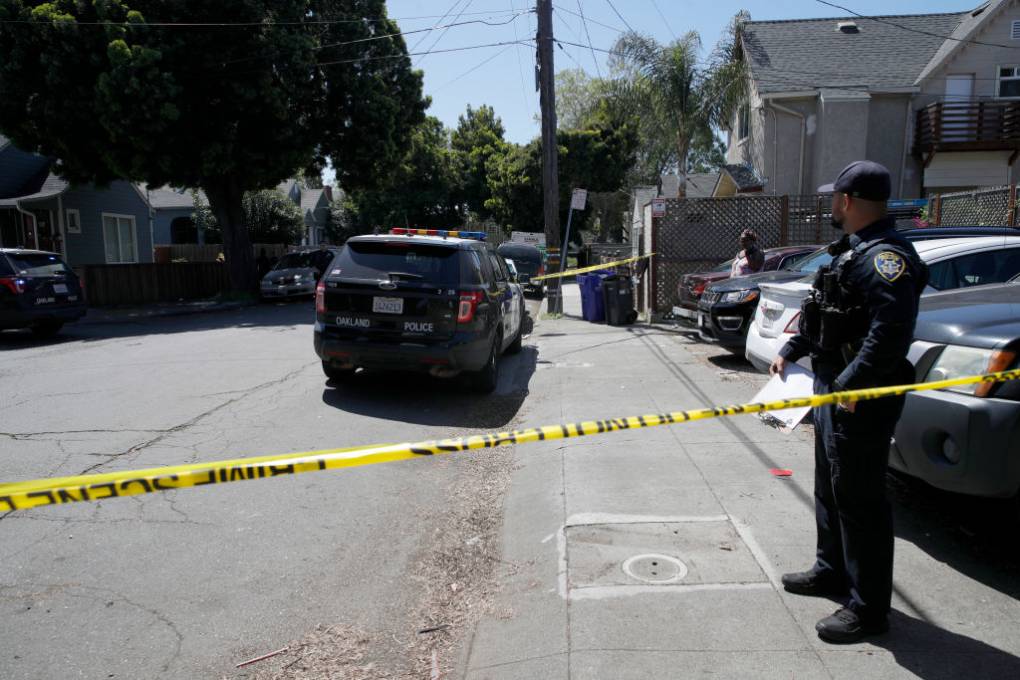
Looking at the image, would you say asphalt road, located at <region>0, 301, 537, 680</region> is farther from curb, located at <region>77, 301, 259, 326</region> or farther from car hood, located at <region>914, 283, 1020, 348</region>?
curb, located at <region>77, 301, 259, 326</region>

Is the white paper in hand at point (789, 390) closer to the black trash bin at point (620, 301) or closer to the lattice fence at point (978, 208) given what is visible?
the lattice fence at point (978, 208)

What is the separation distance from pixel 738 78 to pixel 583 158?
1520 cm

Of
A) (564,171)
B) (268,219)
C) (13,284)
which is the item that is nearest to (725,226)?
(13,284)

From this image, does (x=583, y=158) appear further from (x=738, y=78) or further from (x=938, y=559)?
(x=938, y=559)

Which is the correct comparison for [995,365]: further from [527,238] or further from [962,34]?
[962,34]

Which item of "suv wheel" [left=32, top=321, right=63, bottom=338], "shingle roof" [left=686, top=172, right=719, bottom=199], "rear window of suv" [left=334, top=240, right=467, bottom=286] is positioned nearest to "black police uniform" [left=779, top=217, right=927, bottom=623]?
"rear window of suv" [left=334, top=240, right=467, bottom=286]

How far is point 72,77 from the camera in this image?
1767cm

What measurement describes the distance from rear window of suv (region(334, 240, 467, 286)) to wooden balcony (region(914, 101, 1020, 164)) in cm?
2054

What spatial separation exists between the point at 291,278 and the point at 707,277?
46.2 ft

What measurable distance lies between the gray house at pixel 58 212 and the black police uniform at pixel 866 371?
931 inches

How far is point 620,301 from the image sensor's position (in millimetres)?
13781

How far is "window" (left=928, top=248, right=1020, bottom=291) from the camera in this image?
6121mm

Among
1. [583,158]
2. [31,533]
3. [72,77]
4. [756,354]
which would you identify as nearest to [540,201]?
[583,158]

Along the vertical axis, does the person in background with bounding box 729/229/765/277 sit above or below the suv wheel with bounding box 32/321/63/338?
above
